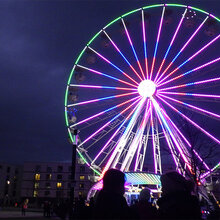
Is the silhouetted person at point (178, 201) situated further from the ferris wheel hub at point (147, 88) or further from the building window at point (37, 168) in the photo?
the building window at point (37, 168)

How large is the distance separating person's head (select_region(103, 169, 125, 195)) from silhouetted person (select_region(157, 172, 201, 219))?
43cm

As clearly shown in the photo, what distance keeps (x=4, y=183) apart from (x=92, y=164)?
7228cm

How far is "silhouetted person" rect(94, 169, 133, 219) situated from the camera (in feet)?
9.43

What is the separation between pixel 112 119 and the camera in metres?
23.9

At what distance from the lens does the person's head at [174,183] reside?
305 centimetres

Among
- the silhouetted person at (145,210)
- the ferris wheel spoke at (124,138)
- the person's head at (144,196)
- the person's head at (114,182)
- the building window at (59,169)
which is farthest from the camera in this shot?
the building window at (59,169)

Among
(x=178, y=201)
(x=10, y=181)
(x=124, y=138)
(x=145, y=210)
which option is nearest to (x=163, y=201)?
(x=178, y=201)

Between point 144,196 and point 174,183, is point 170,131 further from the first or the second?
point 174,183

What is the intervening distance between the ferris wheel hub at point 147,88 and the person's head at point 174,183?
19.3 metres

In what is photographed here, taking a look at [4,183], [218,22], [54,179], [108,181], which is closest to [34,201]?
[54,179]

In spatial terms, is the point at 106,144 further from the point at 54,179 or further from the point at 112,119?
the point at 54,179

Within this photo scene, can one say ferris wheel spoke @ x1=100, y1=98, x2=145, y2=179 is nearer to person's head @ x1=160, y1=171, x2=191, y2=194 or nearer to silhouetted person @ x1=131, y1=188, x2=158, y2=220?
silhouetted person @ x1=131, y1=188, x2=158, y2=220

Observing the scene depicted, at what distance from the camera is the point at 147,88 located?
73.9 ft

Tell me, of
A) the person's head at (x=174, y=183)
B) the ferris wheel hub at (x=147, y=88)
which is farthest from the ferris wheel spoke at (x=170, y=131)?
the person's head at (x=174, y=183)
